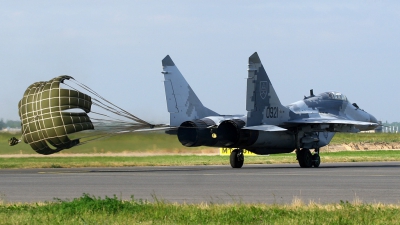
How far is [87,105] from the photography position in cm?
2427

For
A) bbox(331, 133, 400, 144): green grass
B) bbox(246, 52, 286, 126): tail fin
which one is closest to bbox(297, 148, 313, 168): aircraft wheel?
bbox(246, 52, 286, 126): tail fin

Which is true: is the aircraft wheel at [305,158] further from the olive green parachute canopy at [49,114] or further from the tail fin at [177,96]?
the olive green parachute canopy at [49,114]

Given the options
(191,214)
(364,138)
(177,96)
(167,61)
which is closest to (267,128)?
(177,96)

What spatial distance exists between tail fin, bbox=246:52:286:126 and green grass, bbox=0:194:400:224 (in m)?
16.2

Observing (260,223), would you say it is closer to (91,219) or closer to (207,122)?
(91,219)

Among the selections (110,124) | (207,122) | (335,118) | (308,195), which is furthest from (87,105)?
(335,118)

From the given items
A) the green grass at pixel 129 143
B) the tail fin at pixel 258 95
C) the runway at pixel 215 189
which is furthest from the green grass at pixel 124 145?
the runway at pixel 215 189

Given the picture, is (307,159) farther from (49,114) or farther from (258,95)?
(49,114)

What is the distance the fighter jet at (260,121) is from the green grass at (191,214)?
16.4 metres

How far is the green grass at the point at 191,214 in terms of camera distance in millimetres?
10727

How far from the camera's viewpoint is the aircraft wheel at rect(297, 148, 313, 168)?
3089 cm

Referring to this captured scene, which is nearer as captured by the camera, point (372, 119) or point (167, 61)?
point (167, 61)

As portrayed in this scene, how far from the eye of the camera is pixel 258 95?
95.8ft

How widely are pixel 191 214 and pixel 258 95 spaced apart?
1812cm
